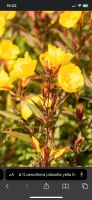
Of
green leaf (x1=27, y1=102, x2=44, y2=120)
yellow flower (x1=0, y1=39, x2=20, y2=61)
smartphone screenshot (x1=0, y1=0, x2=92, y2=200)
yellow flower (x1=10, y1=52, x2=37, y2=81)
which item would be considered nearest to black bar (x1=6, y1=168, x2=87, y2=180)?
smartphone screenshot (x1=0, y1=0, x2=92, y2=200)

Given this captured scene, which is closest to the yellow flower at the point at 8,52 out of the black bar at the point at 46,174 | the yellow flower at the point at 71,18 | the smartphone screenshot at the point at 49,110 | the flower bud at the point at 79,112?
the smartphone screenshot at the point at 49,110

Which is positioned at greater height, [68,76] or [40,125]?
[68,76]

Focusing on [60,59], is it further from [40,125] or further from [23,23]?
[23,23]

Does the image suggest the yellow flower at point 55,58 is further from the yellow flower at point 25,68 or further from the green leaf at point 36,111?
the green leaf at point 36,111

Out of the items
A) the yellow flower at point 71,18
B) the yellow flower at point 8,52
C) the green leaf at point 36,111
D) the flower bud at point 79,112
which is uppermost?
the yellow flower at point 71,18

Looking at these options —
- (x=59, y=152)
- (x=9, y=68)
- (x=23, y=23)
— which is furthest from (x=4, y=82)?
(x=23, y=23)

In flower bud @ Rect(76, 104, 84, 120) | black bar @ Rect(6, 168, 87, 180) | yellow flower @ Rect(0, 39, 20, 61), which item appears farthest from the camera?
yellow flower @ Rect(0, 39, 20, 61)

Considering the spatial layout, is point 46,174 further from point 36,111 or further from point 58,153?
point 36,111

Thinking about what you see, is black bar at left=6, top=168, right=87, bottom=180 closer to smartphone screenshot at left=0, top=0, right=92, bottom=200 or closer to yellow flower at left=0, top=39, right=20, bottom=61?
smartphone screenshot at left=0, top=0, right=92, bottom=200
